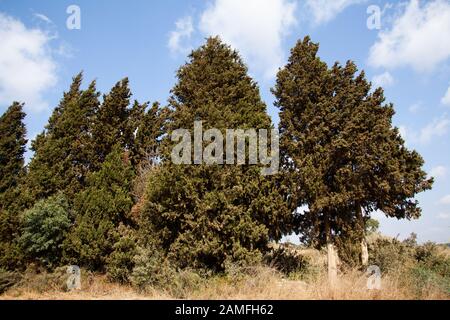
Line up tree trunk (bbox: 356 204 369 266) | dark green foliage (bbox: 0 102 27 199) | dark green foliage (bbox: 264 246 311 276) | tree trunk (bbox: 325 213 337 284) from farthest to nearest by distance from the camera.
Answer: dark green foliage (bbox: 0 102 27 199) → tree trunk (bbox: 356 204 369 266) → dark green foliage (bbox: 264 246 311 276) → tree trunk (bbox: 325 213 337 284)

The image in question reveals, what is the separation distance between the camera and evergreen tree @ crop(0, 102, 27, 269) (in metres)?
15.2

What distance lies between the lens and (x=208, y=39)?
49.7 feet

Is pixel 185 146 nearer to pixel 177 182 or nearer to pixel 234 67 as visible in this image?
pixel 177 182

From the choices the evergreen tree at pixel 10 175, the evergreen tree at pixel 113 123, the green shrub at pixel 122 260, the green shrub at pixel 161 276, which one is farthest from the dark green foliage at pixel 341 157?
the evergreen tree at pixel 10 175

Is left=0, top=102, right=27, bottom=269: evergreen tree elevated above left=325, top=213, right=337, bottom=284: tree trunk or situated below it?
above

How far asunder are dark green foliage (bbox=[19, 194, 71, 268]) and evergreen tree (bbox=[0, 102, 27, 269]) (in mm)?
A: 1569

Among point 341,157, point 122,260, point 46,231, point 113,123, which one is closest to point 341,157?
point 341,157

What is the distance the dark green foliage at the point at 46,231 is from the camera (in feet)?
44.9

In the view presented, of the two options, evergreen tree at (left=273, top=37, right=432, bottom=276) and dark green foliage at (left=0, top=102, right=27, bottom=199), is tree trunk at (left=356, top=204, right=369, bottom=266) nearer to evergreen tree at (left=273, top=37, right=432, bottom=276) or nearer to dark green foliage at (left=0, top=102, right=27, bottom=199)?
evergreen tree at (left=273, top=37, right=432, bottom=276)

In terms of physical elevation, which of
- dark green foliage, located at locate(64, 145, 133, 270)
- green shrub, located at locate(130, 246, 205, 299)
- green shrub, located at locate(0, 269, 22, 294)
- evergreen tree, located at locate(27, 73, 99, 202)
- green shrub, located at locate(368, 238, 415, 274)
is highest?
evergreen tree, located at locate(27, 73, 99, 202)

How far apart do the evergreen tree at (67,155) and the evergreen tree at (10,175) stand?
1.67 meters

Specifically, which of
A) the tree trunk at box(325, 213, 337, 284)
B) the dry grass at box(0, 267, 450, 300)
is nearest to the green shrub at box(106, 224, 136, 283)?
the dry grass at box(0, 267, 450, 300)

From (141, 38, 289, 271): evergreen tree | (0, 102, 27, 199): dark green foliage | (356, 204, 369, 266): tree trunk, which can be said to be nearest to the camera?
(141, 38, 289, 271): evergreen tree
